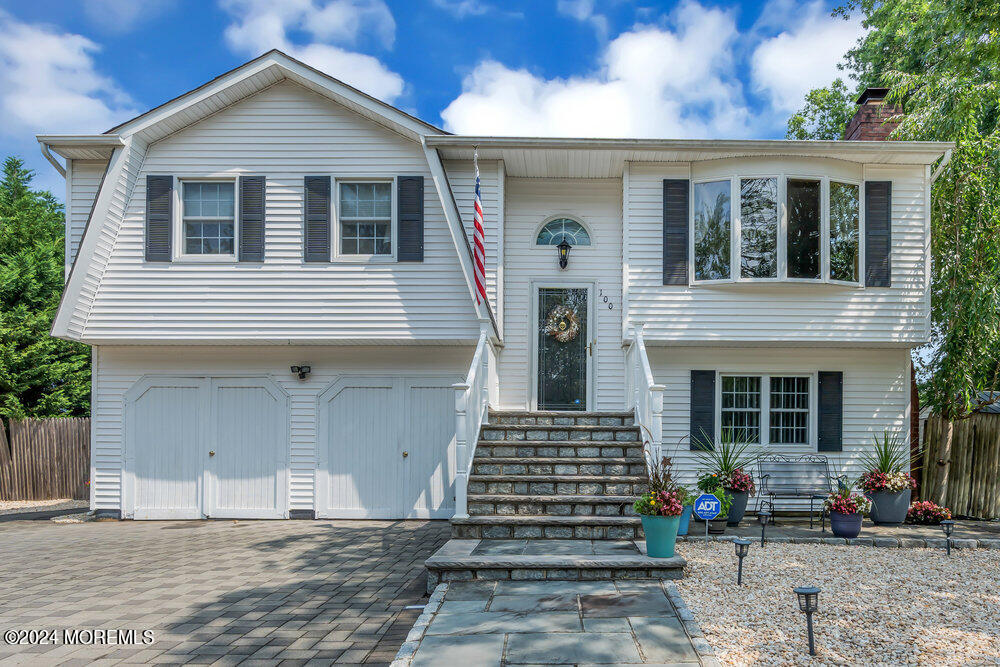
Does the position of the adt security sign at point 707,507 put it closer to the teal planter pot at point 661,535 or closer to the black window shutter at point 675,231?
the teal planter pot at point 661,535

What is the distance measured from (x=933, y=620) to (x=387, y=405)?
7361 mm

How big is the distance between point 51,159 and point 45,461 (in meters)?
6.65

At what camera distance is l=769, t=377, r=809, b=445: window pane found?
10.5m

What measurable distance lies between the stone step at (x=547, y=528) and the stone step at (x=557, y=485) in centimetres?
56

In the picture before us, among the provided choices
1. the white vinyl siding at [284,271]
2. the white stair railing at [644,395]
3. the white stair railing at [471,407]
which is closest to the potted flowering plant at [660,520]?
the white stair railing at [644,395]

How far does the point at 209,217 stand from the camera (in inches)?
397

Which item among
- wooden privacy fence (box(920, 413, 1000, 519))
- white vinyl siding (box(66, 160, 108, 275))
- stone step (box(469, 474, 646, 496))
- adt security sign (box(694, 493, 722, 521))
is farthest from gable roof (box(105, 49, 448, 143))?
wooden privacy fence (box(920, 413, 1000, 519))

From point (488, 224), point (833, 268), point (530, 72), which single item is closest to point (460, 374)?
point (488, 224)

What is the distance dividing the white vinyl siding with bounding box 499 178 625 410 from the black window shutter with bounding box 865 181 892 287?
3547 mm

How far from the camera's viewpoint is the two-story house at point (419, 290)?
32.0 feet

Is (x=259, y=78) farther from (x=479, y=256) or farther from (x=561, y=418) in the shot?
(x=561, y=418)

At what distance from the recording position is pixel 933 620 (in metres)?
5.15

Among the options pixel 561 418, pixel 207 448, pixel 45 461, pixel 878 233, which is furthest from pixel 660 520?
pixel 45 461

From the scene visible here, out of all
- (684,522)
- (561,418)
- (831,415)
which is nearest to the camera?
(684,522)
